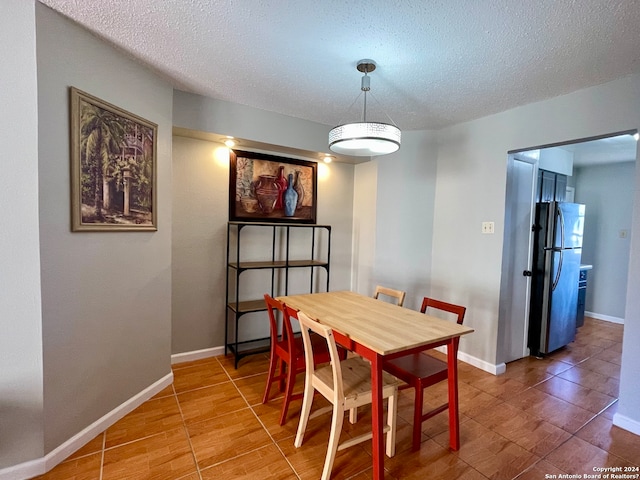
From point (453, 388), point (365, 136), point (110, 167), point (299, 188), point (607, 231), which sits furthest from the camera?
point (607, 231)

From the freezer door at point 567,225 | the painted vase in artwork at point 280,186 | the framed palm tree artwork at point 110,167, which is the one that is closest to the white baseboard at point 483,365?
the freezer door at point 567,225

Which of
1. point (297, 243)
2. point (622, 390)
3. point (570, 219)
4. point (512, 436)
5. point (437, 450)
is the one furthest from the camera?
point (297, 243)

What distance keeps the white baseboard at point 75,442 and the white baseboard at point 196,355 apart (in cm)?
49

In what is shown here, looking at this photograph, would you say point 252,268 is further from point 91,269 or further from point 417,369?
point 417,369

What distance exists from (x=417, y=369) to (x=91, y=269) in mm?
2116

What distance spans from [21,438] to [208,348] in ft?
5.17

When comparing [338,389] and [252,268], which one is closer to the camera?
[338,389]

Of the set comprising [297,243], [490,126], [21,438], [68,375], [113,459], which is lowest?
[113,459]

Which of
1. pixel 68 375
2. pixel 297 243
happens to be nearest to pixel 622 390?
pixel 297 243

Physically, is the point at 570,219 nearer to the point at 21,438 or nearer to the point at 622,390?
the point at 622,390

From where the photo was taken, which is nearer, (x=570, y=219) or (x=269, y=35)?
(x=269, y=35)

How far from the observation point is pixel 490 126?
2.98 meters

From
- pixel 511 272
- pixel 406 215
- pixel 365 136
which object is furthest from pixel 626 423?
pixel 365 136

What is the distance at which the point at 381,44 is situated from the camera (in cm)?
182
